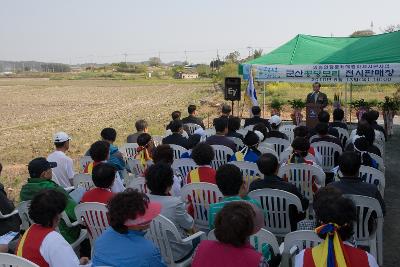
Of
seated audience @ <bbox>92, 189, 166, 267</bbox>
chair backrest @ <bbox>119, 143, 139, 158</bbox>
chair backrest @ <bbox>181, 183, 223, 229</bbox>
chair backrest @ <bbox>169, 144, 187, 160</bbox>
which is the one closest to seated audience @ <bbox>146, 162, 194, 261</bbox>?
chair backrest @ <bbox>181, 183, 223, 229</bbox>

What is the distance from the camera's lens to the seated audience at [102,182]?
4270 millimetres

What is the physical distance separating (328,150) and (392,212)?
1.27m

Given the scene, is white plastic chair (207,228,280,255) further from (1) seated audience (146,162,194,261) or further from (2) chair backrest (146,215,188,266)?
(1) seated audience (146,162,194,261)

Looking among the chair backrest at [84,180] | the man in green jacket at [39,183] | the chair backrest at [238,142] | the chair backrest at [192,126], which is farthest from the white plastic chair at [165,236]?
the chair backrest at [192,126]

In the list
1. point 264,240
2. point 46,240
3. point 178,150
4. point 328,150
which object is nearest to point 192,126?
point 178,150

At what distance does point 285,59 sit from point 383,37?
92.6 inches

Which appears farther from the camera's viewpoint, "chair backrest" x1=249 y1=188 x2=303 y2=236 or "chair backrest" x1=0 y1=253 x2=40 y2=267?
"chair backrest" x1=249 y1=188 x2=303 y2=236

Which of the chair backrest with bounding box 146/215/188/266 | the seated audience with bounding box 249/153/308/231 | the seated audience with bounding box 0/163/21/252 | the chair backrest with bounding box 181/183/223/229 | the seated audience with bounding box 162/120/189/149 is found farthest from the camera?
the seated audience with bounding box 162/120/189/149

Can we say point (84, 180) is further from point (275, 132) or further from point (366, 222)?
point (275, 132)

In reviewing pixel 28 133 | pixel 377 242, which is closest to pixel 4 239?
pixel 377 242

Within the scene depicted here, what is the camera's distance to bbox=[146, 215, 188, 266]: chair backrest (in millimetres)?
3678

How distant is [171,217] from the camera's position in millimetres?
3928

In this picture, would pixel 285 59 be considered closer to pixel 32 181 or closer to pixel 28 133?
pixel 32 181

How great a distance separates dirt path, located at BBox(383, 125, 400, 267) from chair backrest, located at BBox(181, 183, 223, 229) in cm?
203
